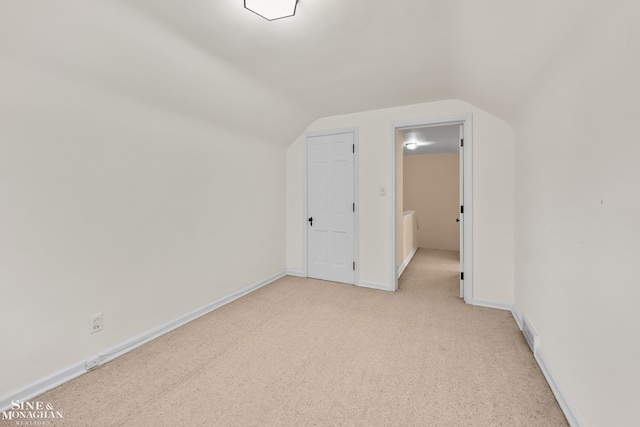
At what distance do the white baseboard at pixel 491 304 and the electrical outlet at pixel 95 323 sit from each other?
350 centimetres

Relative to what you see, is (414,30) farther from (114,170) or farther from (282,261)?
(282,261)

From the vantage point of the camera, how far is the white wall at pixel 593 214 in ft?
3.23

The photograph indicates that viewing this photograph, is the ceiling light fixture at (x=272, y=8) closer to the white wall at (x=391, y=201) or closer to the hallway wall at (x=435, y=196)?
the white wall at (x=391, y=201)

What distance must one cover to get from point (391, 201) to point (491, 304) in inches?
62.8

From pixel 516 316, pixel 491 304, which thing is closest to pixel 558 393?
pixel 516 316

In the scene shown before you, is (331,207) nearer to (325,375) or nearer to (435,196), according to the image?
(325,375)

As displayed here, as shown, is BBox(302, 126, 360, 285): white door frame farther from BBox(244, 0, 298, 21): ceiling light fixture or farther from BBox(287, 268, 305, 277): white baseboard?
BBox(244, 0, 298, 21): ceiling light fixture

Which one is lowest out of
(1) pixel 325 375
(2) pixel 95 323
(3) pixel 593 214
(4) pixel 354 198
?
(1) pixel 325 375

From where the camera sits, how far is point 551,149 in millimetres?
1777

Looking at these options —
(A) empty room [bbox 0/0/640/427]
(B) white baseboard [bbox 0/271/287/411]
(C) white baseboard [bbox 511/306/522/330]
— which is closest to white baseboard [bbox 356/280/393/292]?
(A) empty room [bbox 0/0/640/427]

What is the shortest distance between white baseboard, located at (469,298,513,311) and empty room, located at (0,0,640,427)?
2 centimetres

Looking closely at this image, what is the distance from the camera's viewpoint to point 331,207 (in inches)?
155
